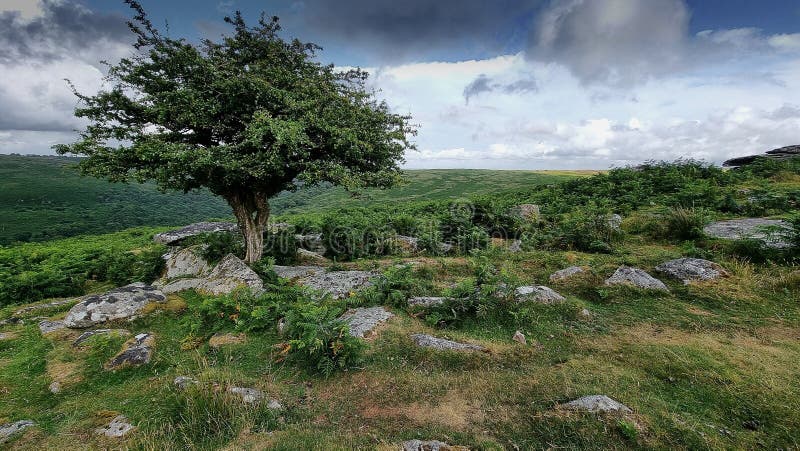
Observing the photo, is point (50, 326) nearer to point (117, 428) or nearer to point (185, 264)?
point (185, 264)

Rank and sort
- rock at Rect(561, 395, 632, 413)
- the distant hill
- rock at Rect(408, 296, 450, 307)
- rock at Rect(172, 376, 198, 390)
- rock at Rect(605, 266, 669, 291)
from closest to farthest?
1. rock at Rect(561, 395, 632, 413)
2. rock at Rect(172, 376, 198, 390)
3. rock at Rect(408, 296, 450, 307)
4. rock at Rect(605, 266, 669, 291)
5. the distant hill

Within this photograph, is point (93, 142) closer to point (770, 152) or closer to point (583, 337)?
point (583, 337)

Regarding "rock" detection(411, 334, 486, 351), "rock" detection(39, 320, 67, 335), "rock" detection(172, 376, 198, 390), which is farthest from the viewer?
"rock" detection(39, 320, 67, 335)

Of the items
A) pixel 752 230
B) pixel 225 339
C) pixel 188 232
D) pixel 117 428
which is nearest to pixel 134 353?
pixel 225 339

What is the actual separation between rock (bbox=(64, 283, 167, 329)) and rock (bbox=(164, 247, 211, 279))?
13.8ft

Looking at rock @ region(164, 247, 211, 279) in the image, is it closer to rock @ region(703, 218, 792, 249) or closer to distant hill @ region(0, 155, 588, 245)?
rock @ region(703, 218, 792, 249)

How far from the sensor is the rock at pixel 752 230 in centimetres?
1113

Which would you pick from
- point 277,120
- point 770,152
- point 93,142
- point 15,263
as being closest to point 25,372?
point 93,142

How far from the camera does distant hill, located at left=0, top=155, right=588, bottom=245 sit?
86125 mm

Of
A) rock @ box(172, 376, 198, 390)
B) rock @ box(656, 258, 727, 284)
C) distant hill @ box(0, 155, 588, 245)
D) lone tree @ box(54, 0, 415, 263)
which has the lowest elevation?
distant hill @ box(0, 155, 588, 245)

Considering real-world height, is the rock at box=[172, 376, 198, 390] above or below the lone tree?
below

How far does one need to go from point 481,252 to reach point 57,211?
13539 centimetres

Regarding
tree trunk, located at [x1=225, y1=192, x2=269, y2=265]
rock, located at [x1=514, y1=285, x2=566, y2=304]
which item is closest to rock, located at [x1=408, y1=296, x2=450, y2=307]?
rock, located at [x1=514, y1=285, x2=566, y2=304]

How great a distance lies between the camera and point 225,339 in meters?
8.95
